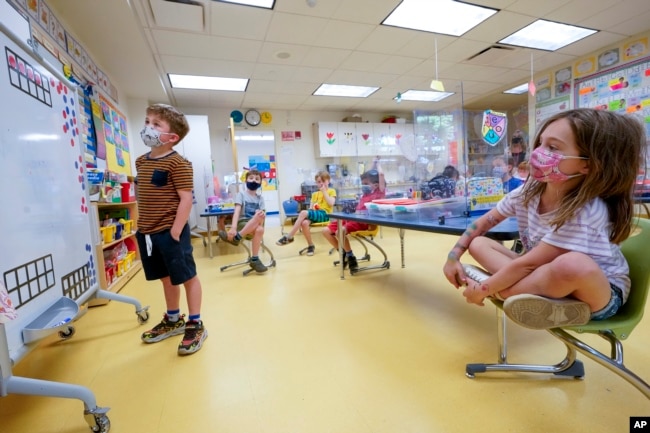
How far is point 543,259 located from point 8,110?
1.72 meters

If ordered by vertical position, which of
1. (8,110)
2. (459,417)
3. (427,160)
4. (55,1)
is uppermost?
(55,1)

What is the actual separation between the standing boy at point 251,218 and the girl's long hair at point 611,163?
2482 mm

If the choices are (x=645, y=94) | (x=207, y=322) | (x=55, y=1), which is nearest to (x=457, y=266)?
(x=207, y=322)

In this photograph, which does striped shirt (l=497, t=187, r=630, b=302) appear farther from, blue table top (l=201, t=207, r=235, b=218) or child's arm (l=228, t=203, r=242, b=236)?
blue table top (l=201, t=207, r=235, b=218)

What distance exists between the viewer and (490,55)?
4.07 meters

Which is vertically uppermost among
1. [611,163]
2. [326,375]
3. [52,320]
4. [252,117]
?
[252,117]

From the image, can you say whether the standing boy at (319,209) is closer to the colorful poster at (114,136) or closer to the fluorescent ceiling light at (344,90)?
the colorful poster at (114,136)

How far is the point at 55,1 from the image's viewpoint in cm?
230

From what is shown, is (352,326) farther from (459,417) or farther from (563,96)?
(563,96)

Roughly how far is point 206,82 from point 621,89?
5681 mm

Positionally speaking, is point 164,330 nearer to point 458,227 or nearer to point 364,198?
point 458,227

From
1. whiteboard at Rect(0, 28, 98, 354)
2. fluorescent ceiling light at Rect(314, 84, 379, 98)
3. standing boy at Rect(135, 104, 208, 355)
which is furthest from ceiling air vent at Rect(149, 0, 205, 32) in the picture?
fluorescent ceiling light at Rect(314, 84, 379, 98)

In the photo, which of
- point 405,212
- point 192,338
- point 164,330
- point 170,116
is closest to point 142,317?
point 164,330

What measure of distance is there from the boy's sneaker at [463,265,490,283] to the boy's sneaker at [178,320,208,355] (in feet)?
4.25
